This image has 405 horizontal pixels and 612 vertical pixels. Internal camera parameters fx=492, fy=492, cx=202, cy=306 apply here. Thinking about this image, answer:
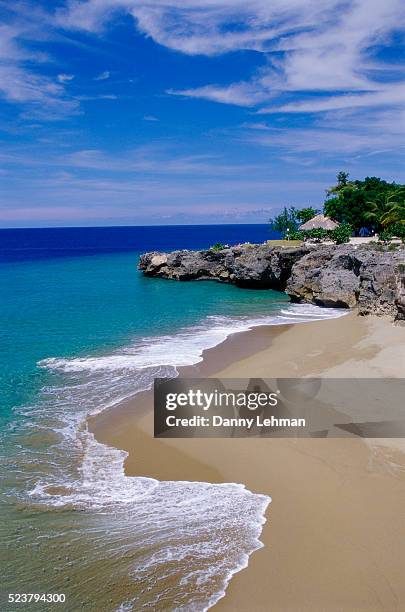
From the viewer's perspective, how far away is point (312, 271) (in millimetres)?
41781

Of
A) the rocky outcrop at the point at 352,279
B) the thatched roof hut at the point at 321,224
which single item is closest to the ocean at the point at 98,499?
the rocky outcrop at the point at 352,279

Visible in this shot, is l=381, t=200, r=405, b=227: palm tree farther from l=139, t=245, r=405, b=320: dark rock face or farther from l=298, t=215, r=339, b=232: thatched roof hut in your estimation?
l=139, t=245, r=405, b=320: dark rock face

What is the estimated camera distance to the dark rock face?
33.6 m

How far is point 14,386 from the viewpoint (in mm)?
21094

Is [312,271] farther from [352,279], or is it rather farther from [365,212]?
[365,212]

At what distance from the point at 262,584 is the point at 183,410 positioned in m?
9.39

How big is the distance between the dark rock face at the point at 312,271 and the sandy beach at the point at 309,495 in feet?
40.0

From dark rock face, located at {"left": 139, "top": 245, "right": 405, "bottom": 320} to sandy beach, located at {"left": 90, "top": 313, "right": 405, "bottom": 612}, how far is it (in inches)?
480

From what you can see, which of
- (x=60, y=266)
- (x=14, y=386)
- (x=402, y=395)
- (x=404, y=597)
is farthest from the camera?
(x=60, y=266)

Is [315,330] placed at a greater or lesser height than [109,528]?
greater

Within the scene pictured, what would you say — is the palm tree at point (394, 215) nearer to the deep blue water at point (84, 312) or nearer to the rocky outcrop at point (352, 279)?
the rocky outcrop at point (352, 279)

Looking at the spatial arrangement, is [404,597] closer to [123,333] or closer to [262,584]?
[262,584]

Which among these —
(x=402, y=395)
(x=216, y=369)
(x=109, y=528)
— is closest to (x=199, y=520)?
(x=109, y=528)

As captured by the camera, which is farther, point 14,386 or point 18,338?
point 18,338
